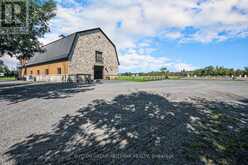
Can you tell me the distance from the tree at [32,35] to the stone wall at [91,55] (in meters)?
14.5

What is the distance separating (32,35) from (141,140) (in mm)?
10996

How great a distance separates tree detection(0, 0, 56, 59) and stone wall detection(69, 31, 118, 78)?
14.5m

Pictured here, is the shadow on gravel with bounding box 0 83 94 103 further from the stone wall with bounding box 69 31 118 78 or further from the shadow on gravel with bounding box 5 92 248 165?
the stone wall with bounding box 69 31 118 78

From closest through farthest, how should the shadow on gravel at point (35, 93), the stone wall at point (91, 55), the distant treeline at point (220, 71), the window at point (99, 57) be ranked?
the shadow on gravel at point (35, 93)
the stone wall at point (91, 55)
the window at point (99, 57)
the distant treeline at point (220, 71)

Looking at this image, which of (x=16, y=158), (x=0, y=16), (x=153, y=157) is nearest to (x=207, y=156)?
(x=153, y=157)

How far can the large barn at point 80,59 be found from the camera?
87.5 ft

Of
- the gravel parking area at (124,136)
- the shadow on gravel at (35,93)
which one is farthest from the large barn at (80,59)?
the gravel parking area at (124,136)

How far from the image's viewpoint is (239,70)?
54.0 meters

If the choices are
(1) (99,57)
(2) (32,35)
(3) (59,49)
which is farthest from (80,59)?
(2) (32,35)

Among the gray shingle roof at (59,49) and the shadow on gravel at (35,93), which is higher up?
the gray shingle roof at (59,49)

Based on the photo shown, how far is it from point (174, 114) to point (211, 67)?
65673 mm

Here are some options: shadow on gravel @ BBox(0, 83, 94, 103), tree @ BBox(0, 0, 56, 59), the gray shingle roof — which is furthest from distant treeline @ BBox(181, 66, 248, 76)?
tree @ BBox(0, 0, 56, 59)

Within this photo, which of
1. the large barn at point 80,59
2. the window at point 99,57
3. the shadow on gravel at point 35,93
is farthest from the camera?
the window at point 99,57

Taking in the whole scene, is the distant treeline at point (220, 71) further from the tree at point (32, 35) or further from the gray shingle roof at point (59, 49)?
the tree at point (32, 35)
